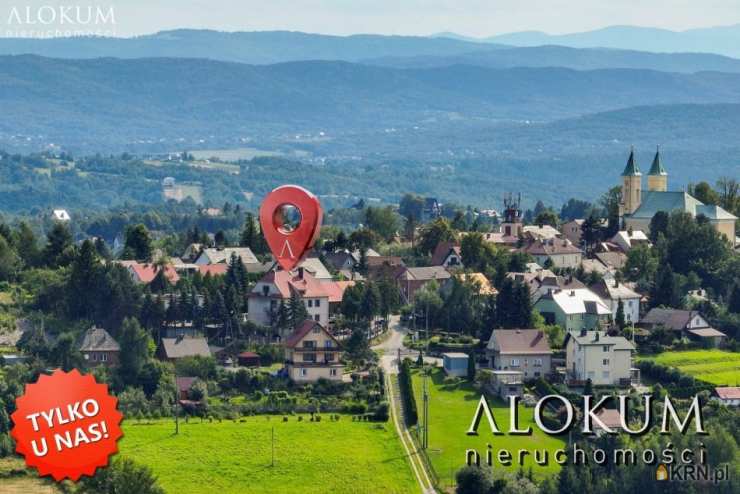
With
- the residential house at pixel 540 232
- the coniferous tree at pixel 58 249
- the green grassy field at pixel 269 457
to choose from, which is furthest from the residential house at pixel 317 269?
the green grassy field at pixel 269 457

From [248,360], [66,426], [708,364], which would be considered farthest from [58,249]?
[66,426]

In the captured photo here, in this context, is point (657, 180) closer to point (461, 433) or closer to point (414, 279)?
point (414, 279)

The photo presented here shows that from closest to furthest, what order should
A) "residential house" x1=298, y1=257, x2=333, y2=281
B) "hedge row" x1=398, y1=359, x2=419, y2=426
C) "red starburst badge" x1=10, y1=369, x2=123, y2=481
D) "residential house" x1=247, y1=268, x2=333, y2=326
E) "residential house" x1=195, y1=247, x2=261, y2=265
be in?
"red starburst badge" x1=10, y1=369, x2=123, y2=481 < "hedge row" x1=398, y1=359, x2=419, y2=426 < "residential house" x1=247, y1=268, x2=333, y2=326 < "residential house" x1=298, y1=257, x2=333, y2=281 < "residential house" x1=195, y1=247, x2=261, y2=265

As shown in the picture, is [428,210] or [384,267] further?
[428,210]

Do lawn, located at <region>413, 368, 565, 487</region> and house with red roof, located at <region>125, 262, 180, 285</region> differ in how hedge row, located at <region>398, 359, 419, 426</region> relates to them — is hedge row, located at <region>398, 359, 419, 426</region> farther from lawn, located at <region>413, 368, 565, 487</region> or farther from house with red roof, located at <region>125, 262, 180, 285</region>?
house with red roof, located at <region>125, 262, 180, 285</region>

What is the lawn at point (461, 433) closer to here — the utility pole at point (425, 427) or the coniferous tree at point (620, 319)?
the utility pole at point (425, 427)

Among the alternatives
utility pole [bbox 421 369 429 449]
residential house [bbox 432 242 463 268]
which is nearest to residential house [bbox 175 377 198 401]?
utility pole [bbox 421 369 429 449]

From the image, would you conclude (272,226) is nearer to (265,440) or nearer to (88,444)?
(88,444)
